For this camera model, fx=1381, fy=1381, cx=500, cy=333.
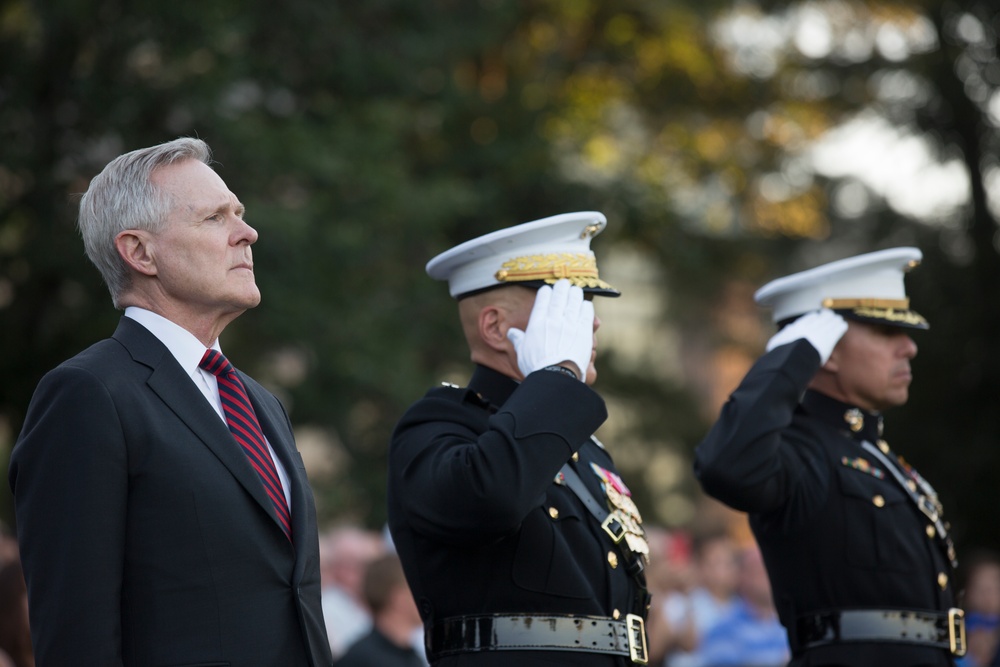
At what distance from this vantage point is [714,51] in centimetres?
1784

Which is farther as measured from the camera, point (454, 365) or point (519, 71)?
point (519, 71)

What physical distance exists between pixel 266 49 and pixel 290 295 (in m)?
2.84

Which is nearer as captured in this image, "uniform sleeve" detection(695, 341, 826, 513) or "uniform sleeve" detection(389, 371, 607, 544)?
"uniform sleeve" detection(389, 371, 607, 544)

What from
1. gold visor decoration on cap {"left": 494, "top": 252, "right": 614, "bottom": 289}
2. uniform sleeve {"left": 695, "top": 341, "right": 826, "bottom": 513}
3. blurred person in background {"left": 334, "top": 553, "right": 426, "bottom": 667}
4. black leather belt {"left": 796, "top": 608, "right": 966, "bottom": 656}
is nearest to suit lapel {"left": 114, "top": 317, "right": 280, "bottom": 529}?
gold visor decoration on cap {"left": 494, "top": 252, "right": 614, "bottom": 289}

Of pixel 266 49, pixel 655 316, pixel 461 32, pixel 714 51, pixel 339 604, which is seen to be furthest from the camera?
pixel 655 316

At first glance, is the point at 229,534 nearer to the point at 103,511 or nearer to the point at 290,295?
the point at 103,511

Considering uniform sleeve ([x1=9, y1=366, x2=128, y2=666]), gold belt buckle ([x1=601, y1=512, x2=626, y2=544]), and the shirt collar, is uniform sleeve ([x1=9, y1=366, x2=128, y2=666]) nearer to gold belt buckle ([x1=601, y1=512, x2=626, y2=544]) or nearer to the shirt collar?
the shirt collar

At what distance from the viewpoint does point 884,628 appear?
4.55 m

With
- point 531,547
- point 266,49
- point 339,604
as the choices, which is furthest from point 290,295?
point 531,547

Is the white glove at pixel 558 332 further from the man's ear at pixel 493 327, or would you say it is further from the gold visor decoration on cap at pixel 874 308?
the gold visor decoration on cap at pixel 874 308

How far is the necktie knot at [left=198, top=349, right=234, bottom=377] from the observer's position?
10.3 ft

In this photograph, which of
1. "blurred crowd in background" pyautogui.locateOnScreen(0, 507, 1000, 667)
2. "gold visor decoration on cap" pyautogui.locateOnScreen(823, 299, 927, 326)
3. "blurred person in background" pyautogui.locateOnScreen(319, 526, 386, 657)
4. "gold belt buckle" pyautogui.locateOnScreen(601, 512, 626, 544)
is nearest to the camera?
"gold belt buckle" pyautogui.locateOnScreen(601, 512, 626, 544)

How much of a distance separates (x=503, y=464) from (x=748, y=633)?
6.70 meters

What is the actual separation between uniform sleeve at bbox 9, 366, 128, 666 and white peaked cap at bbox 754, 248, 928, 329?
3.02m
